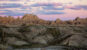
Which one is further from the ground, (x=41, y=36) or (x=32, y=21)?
(x=32, y=21)

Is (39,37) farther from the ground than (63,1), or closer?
closer

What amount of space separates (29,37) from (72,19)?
3.67 ft

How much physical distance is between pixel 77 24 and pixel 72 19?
171 mm

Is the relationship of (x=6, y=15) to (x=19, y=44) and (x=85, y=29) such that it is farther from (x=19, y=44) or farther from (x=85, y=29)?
(x=85, y=29)

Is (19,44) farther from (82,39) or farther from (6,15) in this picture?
(82,39)

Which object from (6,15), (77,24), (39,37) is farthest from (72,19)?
(6,15)

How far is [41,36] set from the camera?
34.3ft

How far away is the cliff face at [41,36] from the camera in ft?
34.1

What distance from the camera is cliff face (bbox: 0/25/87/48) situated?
10.4m

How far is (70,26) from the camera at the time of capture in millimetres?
10492

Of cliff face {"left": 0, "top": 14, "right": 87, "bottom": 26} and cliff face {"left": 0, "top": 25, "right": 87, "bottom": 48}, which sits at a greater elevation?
cliff face {"left": 0, "top": 14, "right": 87, "bottom": 26}

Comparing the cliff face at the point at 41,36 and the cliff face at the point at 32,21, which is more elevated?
the cliff face at the point at 32,21

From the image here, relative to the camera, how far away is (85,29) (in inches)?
412

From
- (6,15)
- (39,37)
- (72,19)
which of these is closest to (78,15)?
(72,19)
